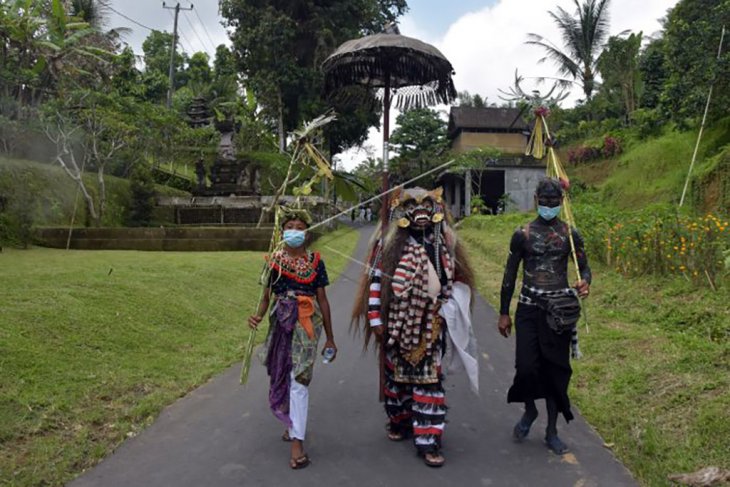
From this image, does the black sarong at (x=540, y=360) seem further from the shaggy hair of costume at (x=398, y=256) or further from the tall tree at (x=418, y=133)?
the tall tree at (x=418, y=133)

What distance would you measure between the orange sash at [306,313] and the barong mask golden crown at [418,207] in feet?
2.72

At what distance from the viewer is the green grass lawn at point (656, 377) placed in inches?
148

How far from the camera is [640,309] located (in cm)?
757

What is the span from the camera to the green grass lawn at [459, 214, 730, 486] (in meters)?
3.76

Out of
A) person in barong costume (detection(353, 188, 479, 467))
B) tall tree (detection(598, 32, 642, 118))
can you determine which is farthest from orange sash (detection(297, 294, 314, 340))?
tall tree (detection(598, 32, 642, 118))

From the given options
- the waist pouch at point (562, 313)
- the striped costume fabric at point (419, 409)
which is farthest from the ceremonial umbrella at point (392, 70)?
the waist pouch at point (562, 313)

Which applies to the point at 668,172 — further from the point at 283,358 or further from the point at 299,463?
the point at 299,463

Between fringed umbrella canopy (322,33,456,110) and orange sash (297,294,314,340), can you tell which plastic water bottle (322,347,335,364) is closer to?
orange sash (297,294,314,340)

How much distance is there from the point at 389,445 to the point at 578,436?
55.0 inches

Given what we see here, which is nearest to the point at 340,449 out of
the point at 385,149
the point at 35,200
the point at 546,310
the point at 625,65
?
the point at 546,310

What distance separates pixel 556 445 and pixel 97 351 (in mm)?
4485

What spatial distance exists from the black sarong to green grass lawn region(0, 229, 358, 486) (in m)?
1.95

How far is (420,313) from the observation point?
386 cm

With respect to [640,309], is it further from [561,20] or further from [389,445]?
[561,20]
